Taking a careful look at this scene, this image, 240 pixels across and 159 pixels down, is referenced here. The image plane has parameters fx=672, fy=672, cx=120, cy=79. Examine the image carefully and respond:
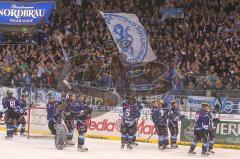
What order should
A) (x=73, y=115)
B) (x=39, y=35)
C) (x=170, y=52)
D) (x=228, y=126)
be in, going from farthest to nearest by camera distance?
(x=39, y=35), (x=170, y=52), (x=228, y=126), (x=73, y=115)

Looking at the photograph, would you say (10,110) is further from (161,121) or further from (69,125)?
(161,121)

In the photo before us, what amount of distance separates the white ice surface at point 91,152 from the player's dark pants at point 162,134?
1.11 feet

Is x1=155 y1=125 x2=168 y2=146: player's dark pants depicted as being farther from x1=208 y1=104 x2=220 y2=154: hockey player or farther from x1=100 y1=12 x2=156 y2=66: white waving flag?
x1=100 y1=12 x2=156 y2=66: white waving flag

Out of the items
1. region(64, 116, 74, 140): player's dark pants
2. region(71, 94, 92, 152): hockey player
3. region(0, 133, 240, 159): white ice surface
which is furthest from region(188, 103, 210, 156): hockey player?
region(64, 116, 74, 140): player's dark pants

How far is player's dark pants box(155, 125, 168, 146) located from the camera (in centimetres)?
2135

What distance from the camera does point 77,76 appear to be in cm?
2514

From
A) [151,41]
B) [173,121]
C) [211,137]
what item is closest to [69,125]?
[173,121]

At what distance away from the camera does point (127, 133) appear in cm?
2109

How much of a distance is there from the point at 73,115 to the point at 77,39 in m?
9.33

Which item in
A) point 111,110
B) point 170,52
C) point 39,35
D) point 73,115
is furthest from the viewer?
point 39,35

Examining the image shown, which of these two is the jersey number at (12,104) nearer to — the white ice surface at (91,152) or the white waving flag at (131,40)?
the white ice surface at (91,152)

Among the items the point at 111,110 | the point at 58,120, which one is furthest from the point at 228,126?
the point at 58,120

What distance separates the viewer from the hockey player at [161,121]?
21.3 meters

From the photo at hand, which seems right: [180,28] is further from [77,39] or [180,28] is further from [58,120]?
[58,120]
